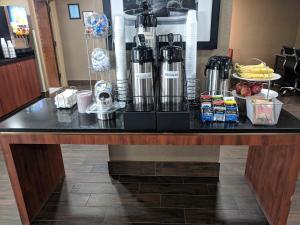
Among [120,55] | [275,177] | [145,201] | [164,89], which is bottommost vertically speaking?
[145,201]

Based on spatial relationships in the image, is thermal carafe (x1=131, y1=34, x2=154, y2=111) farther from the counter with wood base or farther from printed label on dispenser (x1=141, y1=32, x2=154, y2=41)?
the counter with wood base

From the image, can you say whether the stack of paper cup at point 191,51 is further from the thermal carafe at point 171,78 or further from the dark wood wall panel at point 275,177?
the dark wood wall panel at point 275,177

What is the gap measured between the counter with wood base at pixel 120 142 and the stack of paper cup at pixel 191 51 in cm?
30

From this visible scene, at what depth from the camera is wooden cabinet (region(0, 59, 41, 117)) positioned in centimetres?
334

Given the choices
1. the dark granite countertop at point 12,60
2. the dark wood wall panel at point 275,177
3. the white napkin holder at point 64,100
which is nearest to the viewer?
the dark wood wall panel at point 275,177

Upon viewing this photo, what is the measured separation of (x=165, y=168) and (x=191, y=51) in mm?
1030

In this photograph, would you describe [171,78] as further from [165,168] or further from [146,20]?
[165,168]

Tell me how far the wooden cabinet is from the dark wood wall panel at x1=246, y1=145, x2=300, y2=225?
335cm

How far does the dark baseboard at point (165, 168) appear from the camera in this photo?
1923 mm

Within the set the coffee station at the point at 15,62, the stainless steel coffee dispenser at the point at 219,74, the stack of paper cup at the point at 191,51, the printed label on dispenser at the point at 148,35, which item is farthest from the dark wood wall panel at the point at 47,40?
the stainless steel coffee dispenser at the point at 219,74

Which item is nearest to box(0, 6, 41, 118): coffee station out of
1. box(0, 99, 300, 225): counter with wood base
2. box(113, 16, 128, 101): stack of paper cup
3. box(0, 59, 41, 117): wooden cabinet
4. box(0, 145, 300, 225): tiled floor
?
box(0, 59, 41, 117): wooden cabinet

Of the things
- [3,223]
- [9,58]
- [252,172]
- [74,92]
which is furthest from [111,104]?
[9,58]

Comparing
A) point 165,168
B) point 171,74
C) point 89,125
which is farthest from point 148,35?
point 165,168

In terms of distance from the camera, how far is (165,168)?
196cm
